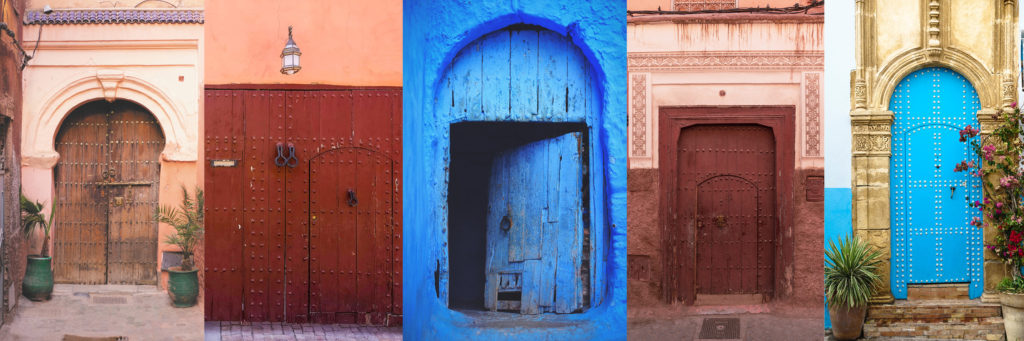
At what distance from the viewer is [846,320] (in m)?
4.61

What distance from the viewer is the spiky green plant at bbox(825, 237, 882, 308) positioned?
4.48 meters

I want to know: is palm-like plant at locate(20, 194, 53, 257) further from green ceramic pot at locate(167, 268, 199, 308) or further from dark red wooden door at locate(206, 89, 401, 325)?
dark red wooden door at locate(206, 89, 401, 325)

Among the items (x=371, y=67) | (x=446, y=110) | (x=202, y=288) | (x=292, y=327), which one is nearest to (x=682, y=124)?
(x=446, y=110)

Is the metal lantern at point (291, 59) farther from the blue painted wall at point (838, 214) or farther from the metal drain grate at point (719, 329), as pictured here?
the blue painted wall at point (838, 214)

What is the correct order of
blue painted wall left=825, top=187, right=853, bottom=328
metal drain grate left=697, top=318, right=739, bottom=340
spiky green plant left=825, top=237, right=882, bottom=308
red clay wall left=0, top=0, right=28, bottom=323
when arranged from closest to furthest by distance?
1. red clay wall left=0, top=0, right=28, bottom=323
2. metal drain grate left=697, top=318, right=739, bottom=340
3. blue painted wall left=825, top=187, right=853, bottom=328
4. spiky green plant left=825, top=237, right=882, bottom=308

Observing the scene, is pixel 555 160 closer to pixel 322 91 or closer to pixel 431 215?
pixel 431 215

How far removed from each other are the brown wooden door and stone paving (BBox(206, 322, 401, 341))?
1389mm

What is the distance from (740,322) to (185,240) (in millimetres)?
2513

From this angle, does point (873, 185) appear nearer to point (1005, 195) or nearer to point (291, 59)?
point (1005, 195)

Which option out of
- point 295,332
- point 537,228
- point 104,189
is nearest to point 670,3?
point 537,228

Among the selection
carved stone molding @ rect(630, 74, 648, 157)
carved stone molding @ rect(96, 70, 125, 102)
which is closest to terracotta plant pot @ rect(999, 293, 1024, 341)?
carved stone molding @ rect(630, 74, 648, 157)

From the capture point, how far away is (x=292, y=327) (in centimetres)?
307

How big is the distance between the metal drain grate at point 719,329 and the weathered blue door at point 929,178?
2089mm

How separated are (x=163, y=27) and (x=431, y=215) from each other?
4.71 ft
